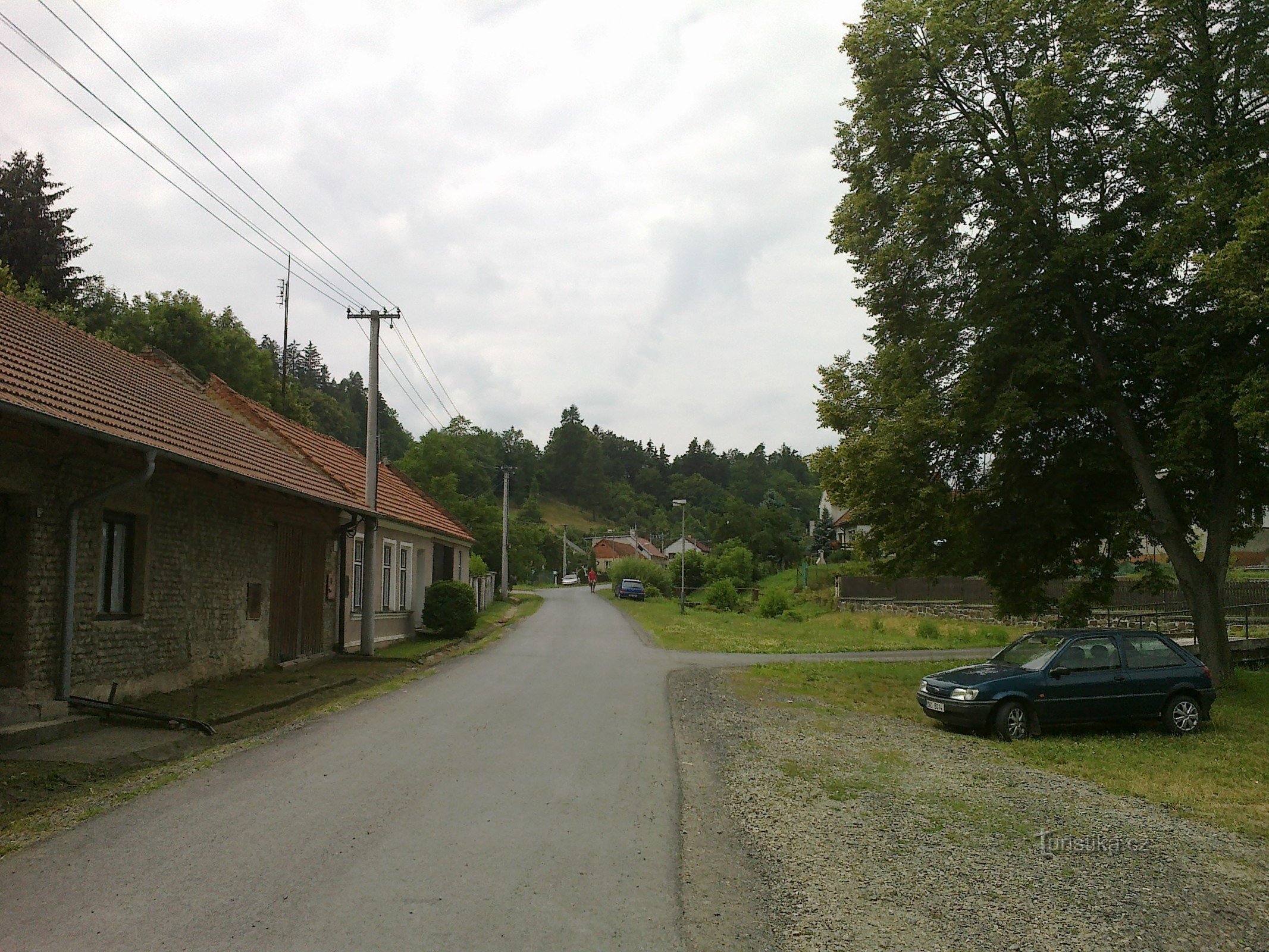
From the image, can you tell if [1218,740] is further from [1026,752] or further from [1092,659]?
[1026,752]

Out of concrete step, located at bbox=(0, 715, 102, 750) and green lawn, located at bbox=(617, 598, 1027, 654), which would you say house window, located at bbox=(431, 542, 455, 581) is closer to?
green lawn, located at bbox=(617, 598, 1027, 654)

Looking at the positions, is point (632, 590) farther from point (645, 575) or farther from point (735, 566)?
point (735, 566)

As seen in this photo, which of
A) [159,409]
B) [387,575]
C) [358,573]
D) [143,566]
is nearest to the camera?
[143,566]

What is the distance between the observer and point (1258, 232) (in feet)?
43.4

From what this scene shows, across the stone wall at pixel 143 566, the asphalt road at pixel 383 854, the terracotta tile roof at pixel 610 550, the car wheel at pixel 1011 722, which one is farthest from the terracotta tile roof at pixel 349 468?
the terracotta tile roof at pixel 610 550

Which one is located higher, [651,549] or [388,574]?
[651,549]

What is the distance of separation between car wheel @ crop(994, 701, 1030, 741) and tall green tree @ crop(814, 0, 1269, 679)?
20.4 ft

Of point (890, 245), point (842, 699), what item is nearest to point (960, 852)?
point (842, 699)

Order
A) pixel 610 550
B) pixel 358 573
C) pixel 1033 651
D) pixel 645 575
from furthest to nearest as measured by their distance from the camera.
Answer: pixel 610 550 < pixel 645 575 < pixel 358 573 < pixel 1033 651

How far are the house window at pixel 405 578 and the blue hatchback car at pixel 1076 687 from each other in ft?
58.2

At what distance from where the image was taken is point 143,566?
506 inches

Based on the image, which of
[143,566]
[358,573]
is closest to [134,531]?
[143,566]

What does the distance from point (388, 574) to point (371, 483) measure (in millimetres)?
5113

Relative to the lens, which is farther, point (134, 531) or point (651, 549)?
point (651, 549)
